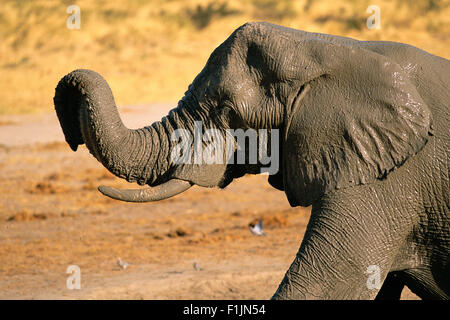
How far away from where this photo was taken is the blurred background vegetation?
71.3ft

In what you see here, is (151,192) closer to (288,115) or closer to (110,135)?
(110,135)

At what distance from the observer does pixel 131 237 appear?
31.2 feet

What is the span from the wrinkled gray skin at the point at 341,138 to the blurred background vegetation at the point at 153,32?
1705cm

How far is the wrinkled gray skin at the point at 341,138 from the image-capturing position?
3381 millimetres

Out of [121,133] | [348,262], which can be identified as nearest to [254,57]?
[121,133]

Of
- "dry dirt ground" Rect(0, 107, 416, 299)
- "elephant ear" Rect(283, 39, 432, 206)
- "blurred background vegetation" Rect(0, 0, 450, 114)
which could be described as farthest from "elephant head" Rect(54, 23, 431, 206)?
"blurred background vegetation" Rect(0, 0, 450, 114)

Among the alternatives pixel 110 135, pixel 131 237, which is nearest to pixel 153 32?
pixel 131 237

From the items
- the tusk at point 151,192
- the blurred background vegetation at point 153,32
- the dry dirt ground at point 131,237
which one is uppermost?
the blurred background vegetation at point 153,32

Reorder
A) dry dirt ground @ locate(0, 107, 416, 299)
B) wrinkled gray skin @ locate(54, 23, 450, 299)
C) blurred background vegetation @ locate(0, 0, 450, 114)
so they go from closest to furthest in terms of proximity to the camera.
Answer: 1. wrinkled gray skin @ locate(54, 23, 450, 299)
2. dry dirt ground @ locate(0, 107, 416, 299)
3. blurred background vegetation @ locate(0, 0, 450, 114)

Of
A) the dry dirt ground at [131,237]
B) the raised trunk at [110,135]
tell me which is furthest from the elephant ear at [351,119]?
the dry dirt ground at [131,237]

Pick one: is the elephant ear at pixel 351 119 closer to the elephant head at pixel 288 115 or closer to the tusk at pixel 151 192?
the elephant head at pixel 288 115

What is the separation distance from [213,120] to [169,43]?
21137 mm

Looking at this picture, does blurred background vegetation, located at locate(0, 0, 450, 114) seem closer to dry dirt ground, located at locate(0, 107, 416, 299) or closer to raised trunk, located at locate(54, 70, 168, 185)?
dry dirt ground, located at locate(0, 107, 416, 299)

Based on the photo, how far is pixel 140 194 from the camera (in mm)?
3588
